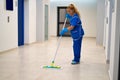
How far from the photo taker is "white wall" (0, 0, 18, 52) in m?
7.47

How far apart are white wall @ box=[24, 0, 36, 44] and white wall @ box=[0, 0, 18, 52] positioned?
138cm

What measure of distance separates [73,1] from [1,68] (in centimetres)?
1048

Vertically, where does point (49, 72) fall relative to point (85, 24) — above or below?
below

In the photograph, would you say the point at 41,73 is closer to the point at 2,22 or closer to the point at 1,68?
the point at 1,68

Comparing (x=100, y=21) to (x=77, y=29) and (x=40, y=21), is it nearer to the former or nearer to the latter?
(x=40, y=21)

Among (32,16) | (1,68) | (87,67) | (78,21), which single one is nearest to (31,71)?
(1,68)

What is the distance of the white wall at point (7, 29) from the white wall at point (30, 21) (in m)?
1.38

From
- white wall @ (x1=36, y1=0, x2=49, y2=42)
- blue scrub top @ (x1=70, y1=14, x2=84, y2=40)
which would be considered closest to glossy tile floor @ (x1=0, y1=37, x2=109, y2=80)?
blue scrub top @ (x1=70, y1=14, x2=84, y2=40)

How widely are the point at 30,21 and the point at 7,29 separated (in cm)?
250

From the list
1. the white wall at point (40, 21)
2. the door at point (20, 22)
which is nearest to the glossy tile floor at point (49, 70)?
the door at point (20, 22)

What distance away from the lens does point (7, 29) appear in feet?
26.0

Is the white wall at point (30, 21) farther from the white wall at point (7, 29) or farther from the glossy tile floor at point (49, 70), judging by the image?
the glossy tile floor at point (49, 70)

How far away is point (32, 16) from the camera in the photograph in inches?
419

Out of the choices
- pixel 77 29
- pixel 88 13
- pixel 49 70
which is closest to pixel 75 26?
pixel 77 29
